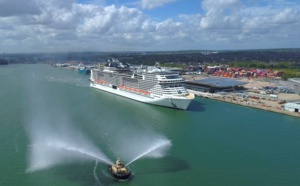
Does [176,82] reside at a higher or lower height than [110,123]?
higher

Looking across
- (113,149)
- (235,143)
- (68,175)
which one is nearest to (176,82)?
(235,143)

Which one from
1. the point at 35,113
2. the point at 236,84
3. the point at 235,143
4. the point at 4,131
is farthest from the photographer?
the point at 236,84

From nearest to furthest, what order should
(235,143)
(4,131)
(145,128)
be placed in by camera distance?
(235,143)
(4,131)
(145,128)

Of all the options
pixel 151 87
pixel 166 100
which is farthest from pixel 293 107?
pixel 151 87

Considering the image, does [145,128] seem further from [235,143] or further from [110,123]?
[235,143]

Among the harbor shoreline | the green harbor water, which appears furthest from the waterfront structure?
the green harbor water

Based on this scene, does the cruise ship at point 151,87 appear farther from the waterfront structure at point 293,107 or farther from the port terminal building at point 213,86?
the waterfront structure at point 293,107
